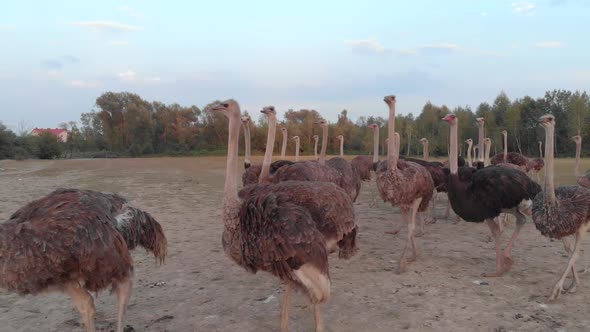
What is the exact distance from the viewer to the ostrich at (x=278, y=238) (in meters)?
3.17

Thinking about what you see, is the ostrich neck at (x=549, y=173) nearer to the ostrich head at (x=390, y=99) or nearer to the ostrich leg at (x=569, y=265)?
the ostrich leg at (x=569, y=265)

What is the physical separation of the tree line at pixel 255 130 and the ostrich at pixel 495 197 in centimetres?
3739

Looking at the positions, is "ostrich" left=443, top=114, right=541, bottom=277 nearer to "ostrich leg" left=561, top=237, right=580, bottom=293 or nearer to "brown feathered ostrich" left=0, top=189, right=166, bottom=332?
"ostrich leg" left=561, top=237, right=580, bottom=293

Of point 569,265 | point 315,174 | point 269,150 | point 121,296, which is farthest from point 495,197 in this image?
point 121,296

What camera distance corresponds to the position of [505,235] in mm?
7422

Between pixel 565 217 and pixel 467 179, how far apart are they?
146 cm

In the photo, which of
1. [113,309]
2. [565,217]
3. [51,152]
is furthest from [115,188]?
[51,152]

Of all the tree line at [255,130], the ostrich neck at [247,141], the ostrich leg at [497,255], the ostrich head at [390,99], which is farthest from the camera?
the tree line at [255,130]

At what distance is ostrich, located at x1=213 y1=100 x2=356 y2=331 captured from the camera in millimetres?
3170

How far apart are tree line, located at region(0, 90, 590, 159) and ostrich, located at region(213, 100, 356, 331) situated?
4043cm

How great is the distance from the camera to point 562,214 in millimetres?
4438

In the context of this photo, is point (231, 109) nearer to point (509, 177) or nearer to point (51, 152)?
point (509, 177)

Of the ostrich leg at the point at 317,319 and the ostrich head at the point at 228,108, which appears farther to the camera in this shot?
the ostrich head at the point at 228,108

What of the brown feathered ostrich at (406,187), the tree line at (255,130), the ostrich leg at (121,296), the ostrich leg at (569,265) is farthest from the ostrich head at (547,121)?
the tree line at (255,130)
